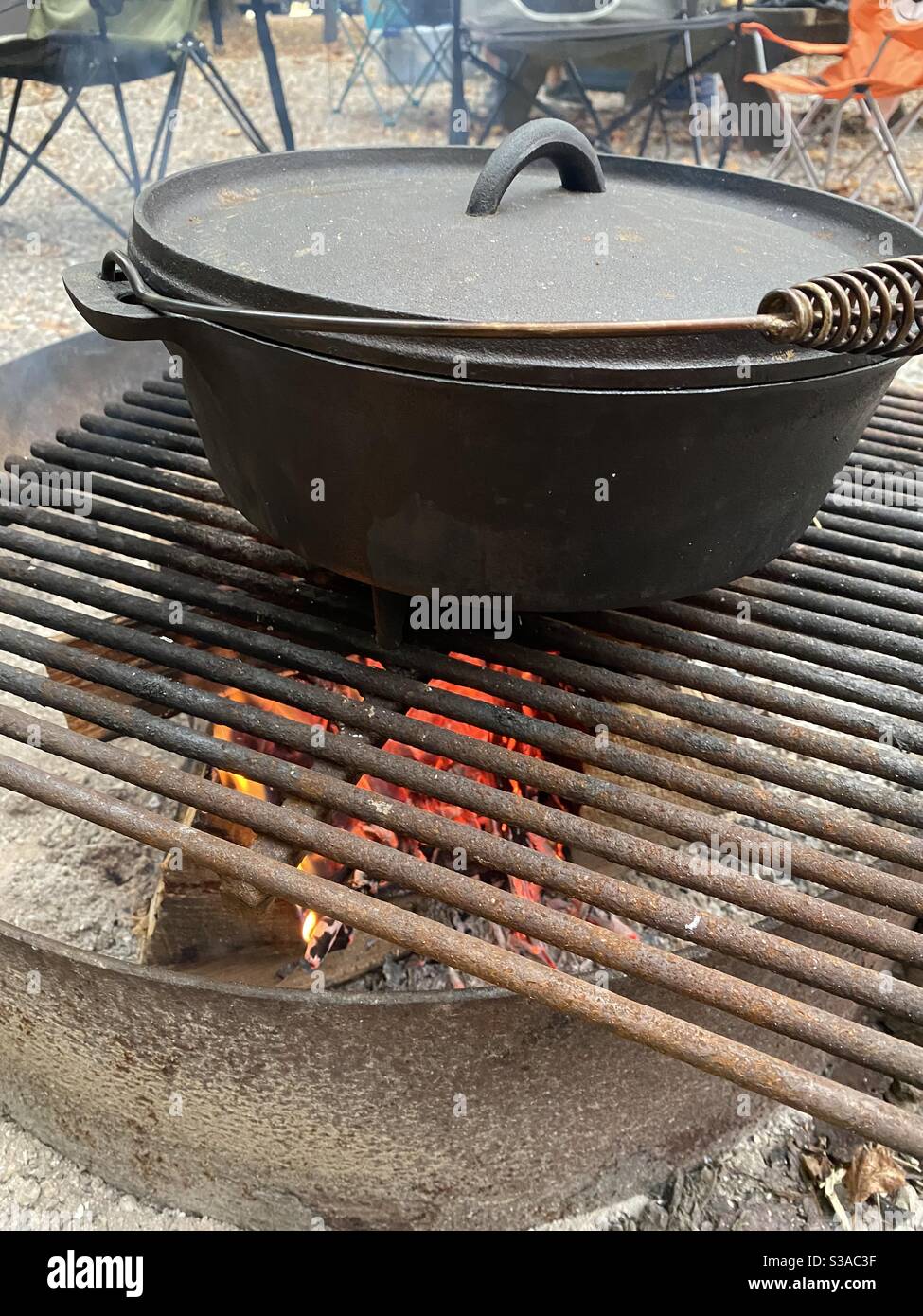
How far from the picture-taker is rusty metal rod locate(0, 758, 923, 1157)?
78cm

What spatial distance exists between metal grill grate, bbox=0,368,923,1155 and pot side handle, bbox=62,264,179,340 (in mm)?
406

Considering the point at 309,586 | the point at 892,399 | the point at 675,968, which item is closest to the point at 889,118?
the point at 892,399

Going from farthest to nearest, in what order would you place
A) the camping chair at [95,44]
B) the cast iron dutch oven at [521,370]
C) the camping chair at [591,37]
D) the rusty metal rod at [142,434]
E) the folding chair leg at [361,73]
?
the folding chair leg at [361,73] < the camping chair at [591,37] < the camping chair at [95,44] < the rusty metal rod at [142,434] < the cast iron dutch oven at [521,370]

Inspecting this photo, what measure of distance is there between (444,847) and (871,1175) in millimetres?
823

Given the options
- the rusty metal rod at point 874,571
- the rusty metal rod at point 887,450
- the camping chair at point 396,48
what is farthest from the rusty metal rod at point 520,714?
the camping chair at point 396,48

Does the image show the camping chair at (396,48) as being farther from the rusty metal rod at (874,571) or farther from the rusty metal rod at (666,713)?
the rusty metal rod at (666,713)

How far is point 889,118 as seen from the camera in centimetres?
541

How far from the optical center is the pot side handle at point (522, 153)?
110 centimetres

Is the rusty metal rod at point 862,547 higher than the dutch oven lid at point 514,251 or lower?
lower

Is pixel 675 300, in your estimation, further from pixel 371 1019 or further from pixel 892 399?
pixel 892 399

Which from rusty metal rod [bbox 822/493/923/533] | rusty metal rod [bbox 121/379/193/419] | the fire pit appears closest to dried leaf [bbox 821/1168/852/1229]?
the fire pit

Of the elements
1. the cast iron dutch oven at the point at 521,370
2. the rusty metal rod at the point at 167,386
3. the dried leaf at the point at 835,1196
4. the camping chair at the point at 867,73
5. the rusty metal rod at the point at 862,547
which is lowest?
the dried leaf at the point at 835,1196

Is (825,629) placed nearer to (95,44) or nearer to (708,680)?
(708,680)
